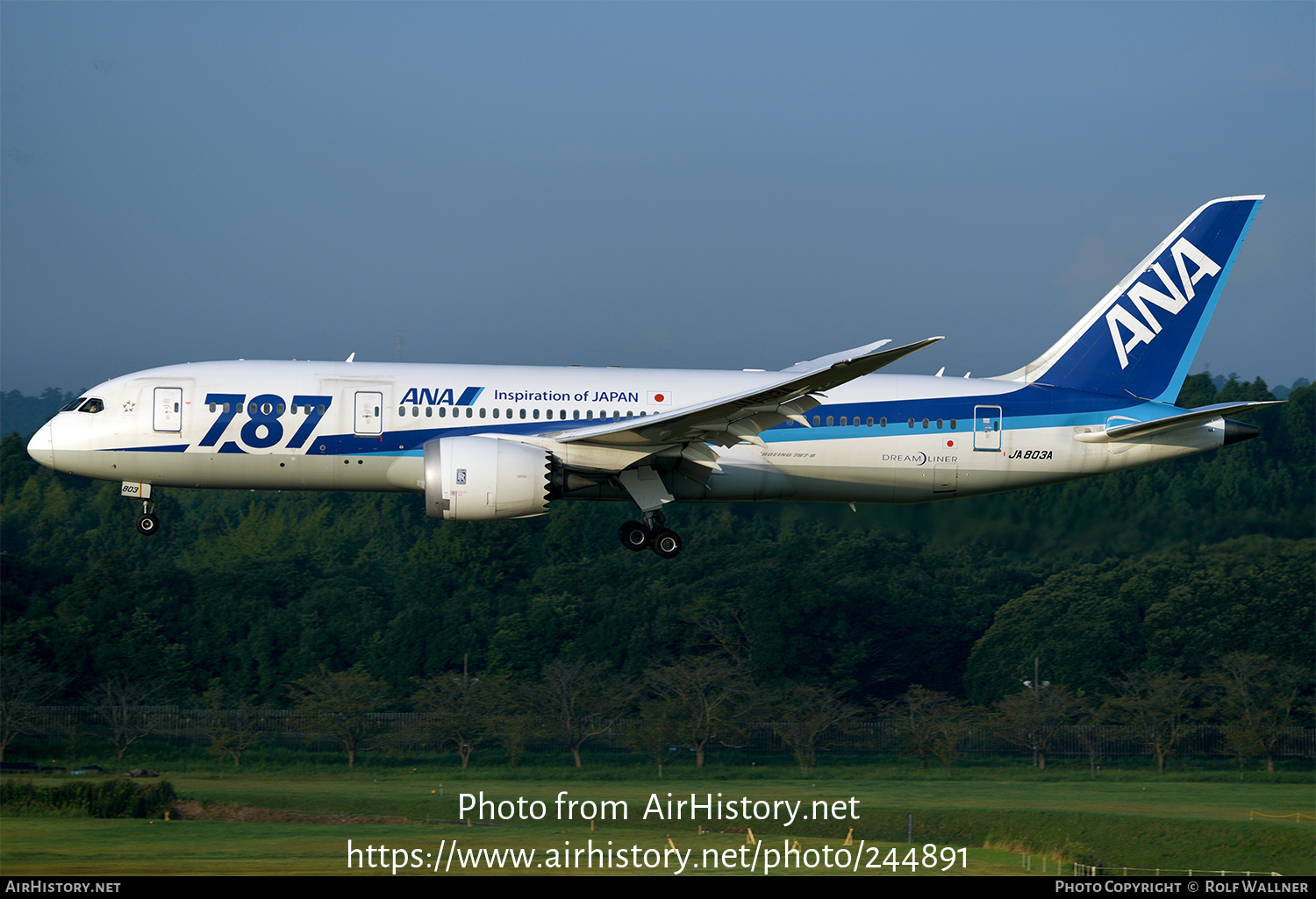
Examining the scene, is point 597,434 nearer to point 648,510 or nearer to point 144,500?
point 648,510

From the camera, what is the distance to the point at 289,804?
5941cm

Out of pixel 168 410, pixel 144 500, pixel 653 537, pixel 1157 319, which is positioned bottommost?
pixel 653 537

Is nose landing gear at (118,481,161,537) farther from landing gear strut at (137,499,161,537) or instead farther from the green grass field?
the green grass field

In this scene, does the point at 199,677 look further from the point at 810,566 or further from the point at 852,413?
the point at 852,413

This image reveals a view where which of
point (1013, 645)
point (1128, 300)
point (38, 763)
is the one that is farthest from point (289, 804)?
point (1128, 300)

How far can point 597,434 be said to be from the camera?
27922 millimetres

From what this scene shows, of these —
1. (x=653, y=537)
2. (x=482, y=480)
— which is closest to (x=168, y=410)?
(x=482, y=480)

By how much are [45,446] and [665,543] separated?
13359mm

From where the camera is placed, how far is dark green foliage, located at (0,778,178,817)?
182ft

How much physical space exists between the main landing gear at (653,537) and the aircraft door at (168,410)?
31.3 ft

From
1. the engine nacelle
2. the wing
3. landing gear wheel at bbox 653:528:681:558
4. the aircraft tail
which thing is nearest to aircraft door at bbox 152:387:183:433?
the engine nacelle

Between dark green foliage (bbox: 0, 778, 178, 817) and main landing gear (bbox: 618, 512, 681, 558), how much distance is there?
35296 millimetres

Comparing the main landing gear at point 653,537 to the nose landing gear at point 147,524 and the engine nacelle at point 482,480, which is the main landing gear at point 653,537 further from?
the nose landing gear at point 147,524

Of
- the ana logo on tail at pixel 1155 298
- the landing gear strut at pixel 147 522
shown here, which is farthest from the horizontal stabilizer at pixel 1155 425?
the landing gear strut at pixel 147 522
